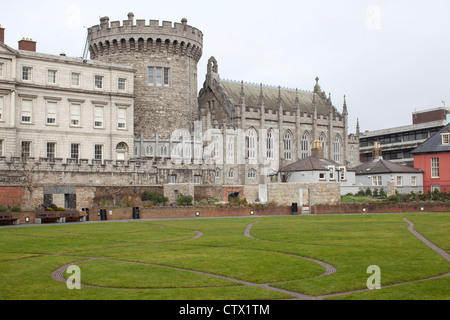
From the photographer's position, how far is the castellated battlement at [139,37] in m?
64.9

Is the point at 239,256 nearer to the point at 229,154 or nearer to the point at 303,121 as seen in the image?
the point at 229,154

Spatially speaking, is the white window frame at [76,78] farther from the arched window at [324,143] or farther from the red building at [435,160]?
the arched window at [324,143]

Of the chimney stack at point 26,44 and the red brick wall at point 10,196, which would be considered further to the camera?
the chimney stack at point 26,44

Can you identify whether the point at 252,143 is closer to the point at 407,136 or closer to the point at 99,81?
the point at 99,81

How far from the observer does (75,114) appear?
57.3m

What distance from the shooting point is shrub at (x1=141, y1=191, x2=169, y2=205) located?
4758 cm

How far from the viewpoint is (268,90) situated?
84625 millimetres

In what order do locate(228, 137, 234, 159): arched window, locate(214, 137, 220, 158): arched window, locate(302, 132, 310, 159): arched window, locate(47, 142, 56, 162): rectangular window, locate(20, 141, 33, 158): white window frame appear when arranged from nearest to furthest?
locate(20, 141, 33, 158): white window frame < locate(47, 142, 56, 162): rectangular window < locate(214, 137, 220, 158): arched window < locate(228, 137, 234, 159): arched window < locate(302, 132, 310, 159): arched window

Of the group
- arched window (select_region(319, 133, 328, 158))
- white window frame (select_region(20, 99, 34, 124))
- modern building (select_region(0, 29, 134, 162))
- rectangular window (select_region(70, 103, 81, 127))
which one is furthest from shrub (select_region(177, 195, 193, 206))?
arched window (select_region(319, 133, 328, 158))

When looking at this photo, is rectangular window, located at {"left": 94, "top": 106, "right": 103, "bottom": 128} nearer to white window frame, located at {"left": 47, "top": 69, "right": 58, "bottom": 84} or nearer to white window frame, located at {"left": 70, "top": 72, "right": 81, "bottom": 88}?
white window frame, located at {"left": 70, "top": 72, "right": 81, "bottom": 88}

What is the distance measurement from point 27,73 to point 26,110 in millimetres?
3503

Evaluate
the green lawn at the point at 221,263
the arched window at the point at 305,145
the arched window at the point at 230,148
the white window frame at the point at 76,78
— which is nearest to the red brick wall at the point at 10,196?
the white window frame at the point at 76,78

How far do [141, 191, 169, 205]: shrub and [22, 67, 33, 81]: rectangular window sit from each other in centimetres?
1689

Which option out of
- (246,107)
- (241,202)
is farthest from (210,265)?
(246,107)
